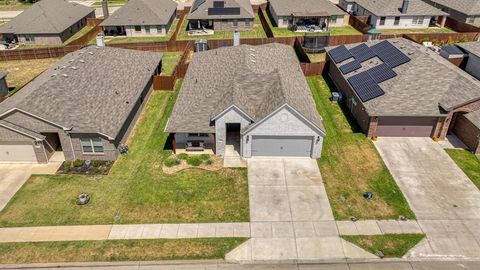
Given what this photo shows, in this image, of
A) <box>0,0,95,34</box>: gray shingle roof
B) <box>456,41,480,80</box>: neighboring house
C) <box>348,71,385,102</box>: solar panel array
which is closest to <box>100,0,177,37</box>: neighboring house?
<box>0,0,95,34</box>: gray shingle roof

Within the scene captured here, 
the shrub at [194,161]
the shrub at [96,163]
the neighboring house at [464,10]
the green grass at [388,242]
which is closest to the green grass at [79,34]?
the shrub at [96,163]

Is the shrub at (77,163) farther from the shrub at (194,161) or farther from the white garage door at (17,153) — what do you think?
the shrub at (194,161)

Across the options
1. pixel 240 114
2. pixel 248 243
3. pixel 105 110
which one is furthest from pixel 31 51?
pixel 248 243

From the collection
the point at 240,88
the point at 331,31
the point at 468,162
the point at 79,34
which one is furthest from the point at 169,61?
the point at 468,162

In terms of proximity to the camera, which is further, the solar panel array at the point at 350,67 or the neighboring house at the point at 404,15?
the neighboring house at the point at 404,15

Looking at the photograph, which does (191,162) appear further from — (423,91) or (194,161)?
(423,91)
